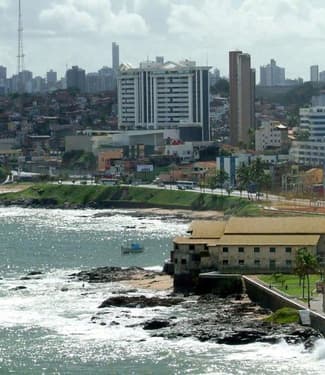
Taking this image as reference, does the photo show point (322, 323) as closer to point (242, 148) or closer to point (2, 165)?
point (242, 148)

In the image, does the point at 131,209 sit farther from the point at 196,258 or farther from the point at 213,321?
the point at 213,321

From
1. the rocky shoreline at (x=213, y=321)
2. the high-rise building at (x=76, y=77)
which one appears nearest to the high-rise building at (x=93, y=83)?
the high-rise building at (x=76, y=77)

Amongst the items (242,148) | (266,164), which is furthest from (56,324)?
(242,148)

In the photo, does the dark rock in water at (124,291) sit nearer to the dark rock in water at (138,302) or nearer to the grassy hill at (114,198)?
the dark rock in water at (138,302)

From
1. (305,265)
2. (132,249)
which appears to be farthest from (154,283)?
(132,249)

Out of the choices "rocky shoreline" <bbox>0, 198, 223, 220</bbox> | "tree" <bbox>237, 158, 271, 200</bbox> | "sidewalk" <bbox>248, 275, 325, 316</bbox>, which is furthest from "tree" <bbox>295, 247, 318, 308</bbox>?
"tree" <bbox>237, 158, 271, 200</bbox>

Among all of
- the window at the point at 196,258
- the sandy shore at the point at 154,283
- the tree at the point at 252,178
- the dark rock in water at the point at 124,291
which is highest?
the tree at the point at 252,178

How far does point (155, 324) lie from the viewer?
3856 cm

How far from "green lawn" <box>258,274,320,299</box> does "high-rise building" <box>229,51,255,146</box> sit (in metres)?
66.6

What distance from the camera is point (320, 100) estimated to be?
118 meters

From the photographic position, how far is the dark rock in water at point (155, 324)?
38.4 m

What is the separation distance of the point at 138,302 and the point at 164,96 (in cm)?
7759

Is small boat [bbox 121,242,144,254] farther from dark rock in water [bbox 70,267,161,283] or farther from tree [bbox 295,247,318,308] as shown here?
tree [bbox 295,247,318,308]

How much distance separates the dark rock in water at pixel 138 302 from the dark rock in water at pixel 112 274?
5787mm
